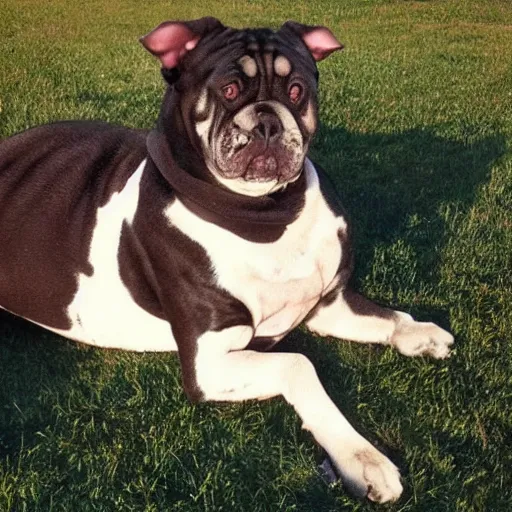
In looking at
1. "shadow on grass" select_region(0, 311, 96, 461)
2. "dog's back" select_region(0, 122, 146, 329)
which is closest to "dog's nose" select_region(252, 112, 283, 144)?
"dog's back" select_region(0, 122, 146, 329)

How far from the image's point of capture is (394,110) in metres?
→ 8.02

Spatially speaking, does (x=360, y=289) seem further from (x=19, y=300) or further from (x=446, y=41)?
(x=446, y=41)

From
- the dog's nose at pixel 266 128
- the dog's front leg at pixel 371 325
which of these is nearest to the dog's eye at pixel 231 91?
the dog's nose at pixel 266 128

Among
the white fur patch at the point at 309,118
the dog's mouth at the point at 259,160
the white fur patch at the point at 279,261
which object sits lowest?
the white fur patch at the point at 279,261

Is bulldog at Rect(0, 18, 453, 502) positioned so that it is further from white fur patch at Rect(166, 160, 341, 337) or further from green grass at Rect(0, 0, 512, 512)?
green grass at Rect(0, 0, 512, 512)

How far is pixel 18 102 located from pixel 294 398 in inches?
211

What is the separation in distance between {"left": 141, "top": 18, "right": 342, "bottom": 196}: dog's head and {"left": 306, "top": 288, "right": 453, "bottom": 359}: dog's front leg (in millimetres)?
836

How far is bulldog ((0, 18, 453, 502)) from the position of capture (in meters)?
3.32

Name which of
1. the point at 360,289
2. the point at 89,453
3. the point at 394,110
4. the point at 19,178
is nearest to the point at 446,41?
the point at 394,110

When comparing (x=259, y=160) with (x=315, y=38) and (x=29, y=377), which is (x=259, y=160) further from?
(x=29, y=377)

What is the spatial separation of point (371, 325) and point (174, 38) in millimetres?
1590

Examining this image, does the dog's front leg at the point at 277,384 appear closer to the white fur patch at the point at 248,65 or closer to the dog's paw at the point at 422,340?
the dog's paw at the point at 422,340

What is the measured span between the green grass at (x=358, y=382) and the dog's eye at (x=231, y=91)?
1.26 metres

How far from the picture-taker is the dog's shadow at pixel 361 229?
3.69 metres
